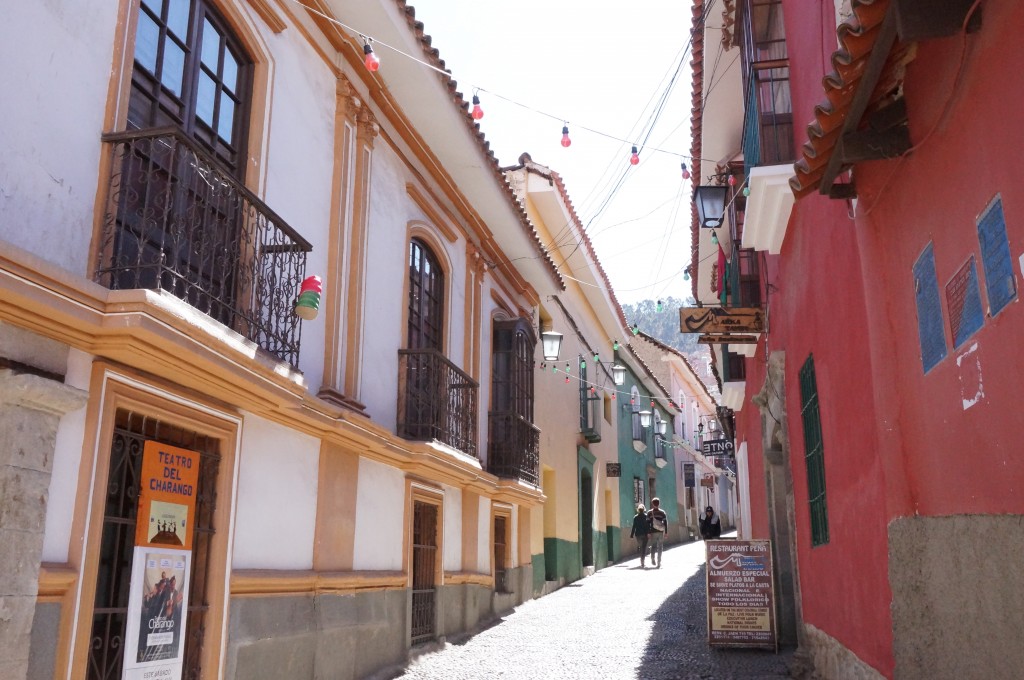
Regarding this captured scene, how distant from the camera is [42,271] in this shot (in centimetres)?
399

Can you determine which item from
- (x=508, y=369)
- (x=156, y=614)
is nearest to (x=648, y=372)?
(x=508, y=369)

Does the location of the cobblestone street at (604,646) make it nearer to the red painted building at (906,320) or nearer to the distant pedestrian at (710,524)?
the red painted building at (906,320)

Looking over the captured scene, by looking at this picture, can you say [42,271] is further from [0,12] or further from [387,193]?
[387,193]

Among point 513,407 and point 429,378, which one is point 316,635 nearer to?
point 429,378

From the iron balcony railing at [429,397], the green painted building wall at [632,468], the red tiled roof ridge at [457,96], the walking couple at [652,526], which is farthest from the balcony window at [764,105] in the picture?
the green painted building wall at [632,468]

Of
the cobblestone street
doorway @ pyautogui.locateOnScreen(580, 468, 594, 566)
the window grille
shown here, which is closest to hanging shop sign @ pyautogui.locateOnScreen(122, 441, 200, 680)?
the cobblestone street

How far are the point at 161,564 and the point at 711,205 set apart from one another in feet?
21.3

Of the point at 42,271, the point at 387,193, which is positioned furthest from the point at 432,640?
the point at 42,271

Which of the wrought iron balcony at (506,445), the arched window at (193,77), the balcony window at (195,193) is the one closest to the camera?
the balcony window at (195,193)

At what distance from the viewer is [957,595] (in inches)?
136

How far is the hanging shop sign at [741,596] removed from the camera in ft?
28.0

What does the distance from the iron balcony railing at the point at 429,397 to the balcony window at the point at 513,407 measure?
6.57 ft

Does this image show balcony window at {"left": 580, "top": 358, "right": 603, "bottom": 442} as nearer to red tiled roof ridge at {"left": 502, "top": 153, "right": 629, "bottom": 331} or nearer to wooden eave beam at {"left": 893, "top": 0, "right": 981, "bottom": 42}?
red tiled roof ridge at {"left": 502, "top": 153, "right": 629, "bottom": 331}

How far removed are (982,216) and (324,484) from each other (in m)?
5.50
